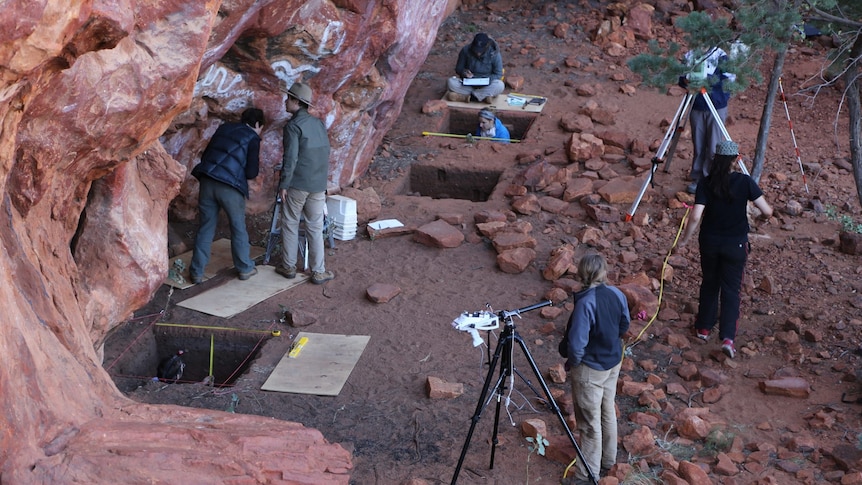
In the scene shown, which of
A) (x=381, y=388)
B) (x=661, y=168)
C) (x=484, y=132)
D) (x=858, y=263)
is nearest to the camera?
(x=381, y=388)

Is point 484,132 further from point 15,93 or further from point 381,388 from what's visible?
point 15,93

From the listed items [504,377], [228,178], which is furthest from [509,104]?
[504,377]

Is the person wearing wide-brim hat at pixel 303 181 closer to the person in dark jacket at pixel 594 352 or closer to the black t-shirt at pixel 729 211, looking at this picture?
the black t-shirt at pixel 729 211

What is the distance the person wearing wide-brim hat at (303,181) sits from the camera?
8258mm

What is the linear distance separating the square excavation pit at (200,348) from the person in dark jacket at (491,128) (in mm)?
5899

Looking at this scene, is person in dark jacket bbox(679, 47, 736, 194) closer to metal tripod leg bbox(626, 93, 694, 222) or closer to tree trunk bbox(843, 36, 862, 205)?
metal tripod leg bbox(626, 93, 694, 222)

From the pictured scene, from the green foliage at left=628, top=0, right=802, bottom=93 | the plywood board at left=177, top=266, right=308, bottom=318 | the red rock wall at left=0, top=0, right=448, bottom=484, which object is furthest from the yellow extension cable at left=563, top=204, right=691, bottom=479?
the plywood board at left=177, top=266, right=308, bottom=318

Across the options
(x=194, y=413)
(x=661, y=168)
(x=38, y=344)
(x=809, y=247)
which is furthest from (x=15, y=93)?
(x=661, y=168)

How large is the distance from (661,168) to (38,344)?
8627 mm

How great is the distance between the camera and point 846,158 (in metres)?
11.4

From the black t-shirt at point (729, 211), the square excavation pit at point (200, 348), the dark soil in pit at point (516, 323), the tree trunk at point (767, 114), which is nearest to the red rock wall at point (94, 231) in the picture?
the dark soil in pit at point (516, 323)

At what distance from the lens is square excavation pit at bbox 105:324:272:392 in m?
7.68

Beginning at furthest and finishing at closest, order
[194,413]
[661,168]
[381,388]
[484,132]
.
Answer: [484,132], [661,168], [381,388], [194,413]

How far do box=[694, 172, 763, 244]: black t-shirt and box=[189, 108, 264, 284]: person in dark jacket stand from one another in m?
4.28
